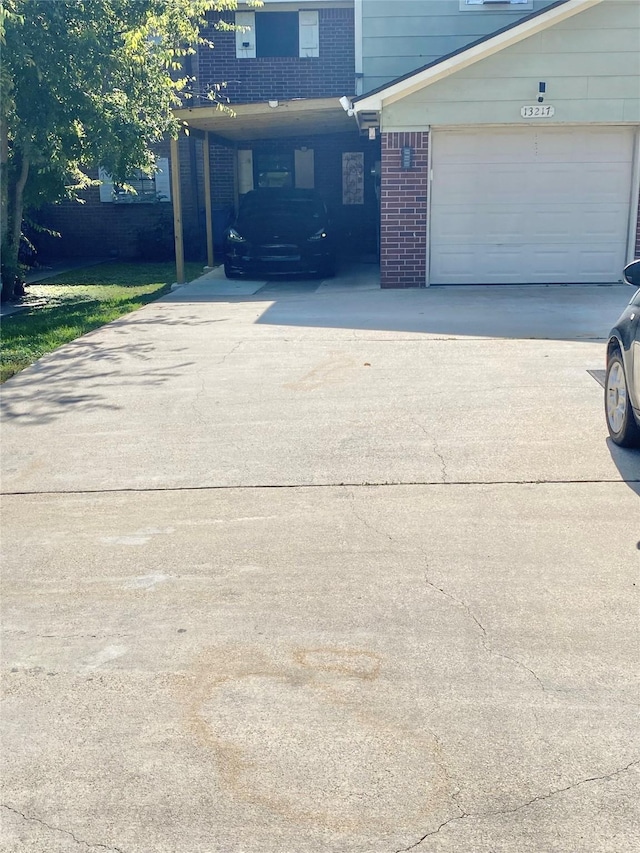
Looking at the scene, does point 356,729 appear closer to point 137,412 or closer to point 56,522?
point 56,522

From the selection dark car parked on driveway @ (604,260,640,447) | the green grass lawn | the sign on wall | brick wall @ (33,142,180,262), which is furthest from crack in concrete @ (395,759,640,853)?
brick wall @ (33,142,180,262)

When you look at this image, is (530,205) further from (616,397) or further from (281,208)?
(616,397)

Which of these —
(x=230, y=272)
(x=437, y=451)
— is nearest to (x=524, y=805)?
(x=437, y=451)

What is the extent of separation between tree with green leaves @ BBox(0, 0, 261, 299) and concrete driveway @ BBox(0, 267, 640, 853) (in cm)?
573

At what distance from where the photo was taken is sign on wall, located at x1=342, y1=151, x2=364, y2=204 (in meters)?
22.4

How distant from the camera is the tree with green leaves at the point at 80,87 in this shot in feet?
39.4

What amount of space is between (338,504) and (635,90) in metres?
11.2

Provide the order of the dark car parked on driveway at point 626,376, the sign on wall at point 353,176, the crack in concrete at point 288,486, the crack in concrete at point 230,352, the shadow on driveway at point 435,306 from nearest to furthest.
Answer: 1. the crack in concrete at point 288,486
2. the dark car parked on driveway at point 626,376
3. the crack in concrete at point 230,352
4. the shadow on driveway at point 435,306
5. the sign on wall at point 353,176

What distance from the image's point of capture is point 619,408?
6461 millimetres

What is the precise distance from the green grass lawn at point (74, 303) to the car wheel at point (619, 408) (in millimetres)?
5842

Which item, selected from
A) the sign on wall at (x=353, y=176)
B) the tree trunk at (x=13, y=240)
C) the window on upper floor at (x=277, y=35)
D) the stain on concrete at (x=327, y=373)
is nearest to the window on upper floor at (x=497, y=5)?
the window on upper floor at (x=277, y=35)

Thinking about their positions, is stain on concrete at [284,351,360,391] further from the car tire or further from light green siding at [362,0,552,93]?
light green siding at [362,0,552,93]

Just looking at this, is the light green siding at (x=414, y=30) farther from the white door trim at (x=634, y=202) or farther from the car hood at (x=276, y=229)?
the white door trim at (x=634, y=202)

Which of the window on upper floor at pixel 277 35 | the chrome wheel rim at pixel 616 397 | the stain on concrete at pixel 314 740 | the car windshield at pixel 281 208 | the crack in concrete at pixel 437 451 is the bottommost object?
the stain on concrete at pixel 314 740
